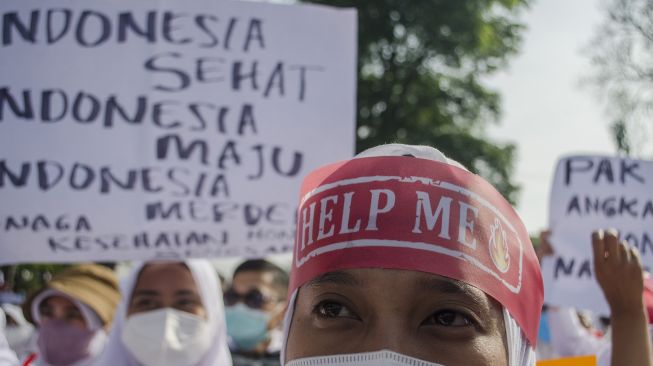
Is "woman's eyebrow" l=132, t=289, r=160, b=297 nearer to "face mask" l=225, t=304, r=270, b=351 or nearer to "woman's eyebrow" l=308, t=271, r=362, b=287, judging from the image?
"woman's eyebrow" l=308, t=271, r=362, b=287

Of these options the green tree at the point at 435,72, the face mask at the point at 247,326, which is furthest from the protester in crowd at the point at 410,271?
the green tree at the point at 435,72

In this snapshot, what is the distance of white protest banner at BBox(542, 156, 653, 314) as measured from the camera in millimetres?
3838

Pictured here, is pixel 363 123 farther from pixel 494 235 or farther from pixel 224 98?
pixel 494 235

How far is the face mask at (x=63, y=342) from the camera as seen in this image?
3818mm

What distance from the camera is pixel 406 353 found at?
141 cm

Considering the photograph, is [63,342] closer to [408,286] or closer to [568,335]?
[408,286]

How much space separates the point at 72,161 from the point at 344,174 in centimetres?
164

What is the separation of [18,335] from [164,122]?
6.04m

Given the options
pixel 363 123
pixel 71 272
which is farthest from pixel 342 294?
pixel 363 123

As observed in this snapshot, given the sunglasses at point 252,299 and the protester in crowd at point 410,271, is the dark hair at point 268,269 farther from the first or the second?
the protester in crowd at point 410,271

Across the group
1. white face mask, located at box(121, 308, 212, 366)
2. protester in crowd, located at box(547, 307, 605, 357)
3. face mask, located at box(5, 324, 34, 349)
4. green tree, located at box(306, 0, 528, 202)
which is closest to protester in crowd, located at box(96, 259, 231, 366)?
white face mask, located at box(121, 308, 212, 366)

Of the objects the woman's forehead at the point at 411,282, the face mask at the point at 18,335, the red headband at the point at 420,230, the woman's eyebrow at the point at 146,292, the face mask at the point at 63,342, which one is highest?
the red headband at the point at 420,230

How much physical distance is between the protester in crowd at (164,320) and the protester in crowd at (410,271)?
5.40 feet


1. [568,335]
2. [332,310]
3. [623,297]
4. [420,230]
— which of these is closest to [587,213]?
[568,335]
